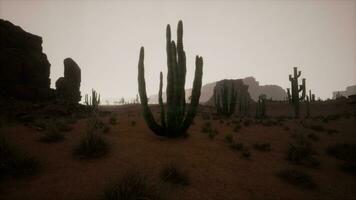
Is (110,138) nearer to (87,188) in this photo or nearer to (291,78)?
(87,188)

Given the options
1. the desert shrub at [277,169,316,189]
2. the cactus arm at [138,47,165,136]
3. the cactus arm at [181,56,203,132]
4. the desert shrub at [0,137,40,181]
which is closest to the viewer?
the desert shrub at [0,137,40,181]

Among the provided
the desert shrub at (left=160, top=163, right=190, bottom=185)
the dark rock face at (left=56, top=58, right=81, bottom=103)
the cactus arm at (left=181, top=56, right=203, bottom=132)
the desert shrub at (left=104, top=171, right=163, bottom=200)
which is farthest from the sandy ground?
the dark rock face at (left=56, top=58, right=81, bottom=103)

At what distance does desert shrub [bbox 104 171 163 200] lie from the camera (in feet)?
12.6

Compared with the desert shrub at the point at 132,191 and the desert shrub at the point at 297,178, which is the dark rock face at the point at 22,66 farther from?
the desert shrub at the point at 297,178

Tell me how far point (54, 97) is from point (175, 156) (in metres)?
20.5

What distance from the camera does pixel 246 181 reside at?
5.66 meters

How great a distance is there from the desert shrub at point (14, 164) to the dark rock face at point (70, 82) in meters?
21.5

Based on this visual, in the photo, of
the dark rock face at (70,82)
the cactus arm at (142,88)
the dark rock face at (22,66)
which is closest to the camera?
the cactus arm at (142,88)

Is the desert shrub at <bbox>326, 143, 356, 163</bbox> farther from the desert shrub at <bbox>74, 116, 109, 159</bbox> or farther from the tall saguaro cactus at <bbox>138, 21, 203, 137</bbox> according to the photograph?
Answer: the desert shrub at <bbox>74, 116, 109, 159</bbox>

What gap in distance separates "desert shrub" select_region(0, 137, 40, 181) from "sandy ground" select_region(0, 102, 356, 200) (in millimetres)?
206

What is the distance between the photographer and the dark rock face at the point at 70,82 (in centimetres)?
2574

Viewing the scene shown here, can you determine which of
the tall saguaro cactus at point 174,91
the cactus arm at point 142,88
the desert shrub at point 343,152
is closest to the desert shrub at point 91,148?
the cactus arm at point 142,88

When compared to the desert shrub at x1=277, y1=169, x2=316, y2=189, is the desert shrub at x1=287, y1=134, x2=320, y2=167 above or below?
above

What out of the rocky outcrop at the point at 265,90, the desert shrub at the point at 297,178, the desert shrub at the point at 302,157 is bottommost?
the desert shrub at the point at 297,178
